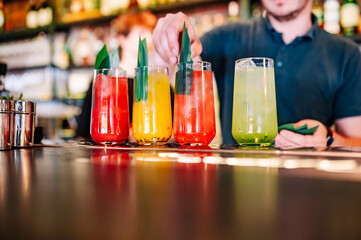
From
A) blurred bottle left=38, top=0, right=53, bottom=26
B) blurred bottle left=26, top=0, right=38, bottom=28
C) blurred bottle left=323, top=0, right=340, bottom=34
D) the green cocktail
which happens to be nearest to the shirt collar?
blurred bottle left=323, top=0, right=340, bottom=34

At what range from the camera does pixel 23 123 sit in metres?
0.85

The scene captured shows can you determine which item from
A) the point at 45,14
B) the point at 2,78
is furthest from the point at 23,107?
the point at 45,14

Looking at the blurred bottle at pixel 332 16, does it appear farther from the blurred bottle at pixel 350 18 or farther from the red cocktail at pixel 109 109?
the red cocktail at pixel 109 109

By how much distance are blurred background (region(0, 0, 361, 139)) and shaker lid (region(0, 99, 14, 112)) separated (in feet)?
7.55

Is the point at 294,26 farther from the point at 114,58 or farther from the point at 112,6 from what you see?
the point at 112,6

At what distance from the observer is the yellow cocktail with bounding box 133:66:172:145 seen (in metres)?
0.83

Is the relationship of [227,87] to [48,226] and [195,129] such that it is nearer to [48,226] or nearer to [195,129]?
[195,129]

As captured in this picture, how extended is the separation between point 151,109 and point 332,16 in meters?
2.08

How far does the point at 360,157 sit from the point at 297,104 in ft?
3.81

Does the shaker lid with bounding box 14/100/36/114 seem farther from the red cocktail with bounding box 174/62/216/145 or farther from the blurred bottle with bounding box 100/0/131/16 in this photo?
the blurred bottle with bounding box 100/0/131/16

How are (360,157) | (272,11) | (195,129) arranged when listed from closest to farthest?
1. (360,157)
2. (195,129)
3. (272,11)

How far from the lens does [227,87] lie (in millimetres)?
1832

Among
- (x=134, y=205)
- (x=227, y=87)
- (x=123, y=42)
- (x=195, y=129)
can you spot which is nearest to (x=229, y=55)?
(x=227, y=87)

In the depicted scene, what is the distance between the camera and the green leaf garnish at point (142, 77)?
0.83 metres
